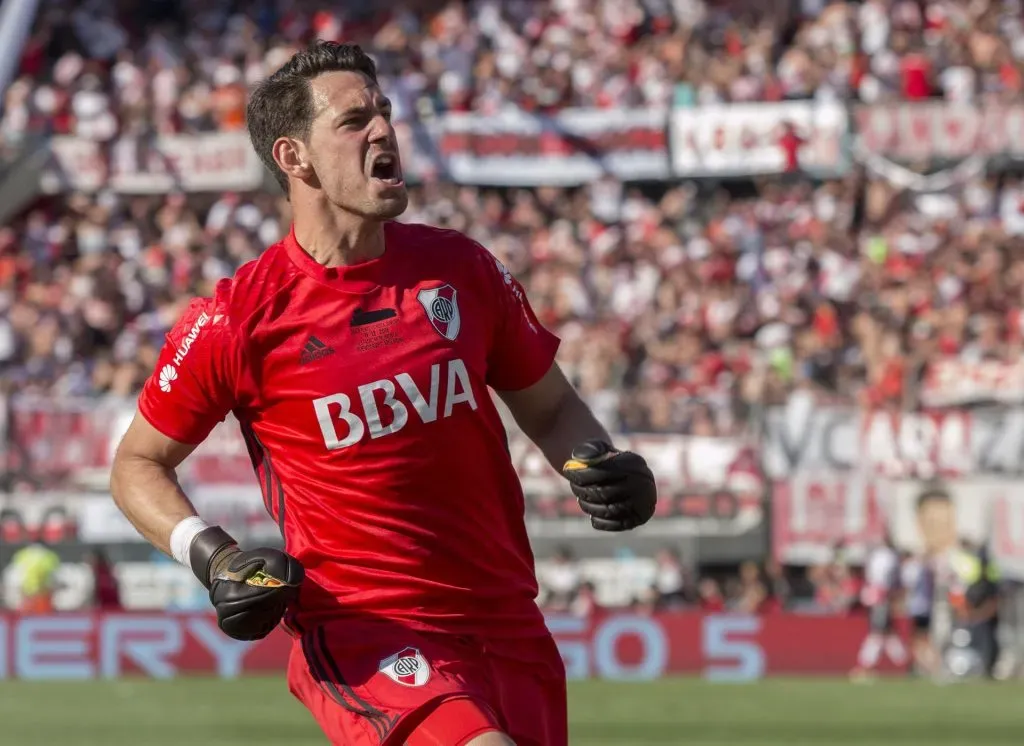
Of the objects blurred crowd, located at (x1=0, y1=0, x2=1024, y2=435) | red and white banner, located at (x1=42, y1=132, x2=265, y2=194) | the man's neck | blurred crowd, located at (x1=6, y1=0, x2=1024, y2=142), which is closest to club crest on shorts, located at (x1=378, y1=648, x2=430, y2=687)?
the man's neck

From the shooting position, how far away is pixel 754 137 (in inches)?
1091

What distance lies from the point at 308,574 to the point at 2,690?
14404 millimetres

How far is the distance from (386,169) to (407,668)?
1.28 m

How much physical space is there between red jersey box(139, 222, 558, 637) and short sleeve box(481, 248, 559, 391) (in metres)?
0.18

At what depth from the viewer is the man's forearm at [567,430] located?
553 cm

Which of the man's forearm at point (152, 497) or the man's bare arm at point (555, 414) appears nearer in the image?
the man's forearm at point (152, 497)

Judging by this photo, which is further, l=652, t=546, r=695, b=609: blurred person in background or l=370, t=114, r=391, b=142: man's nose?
l=652, t=546, r=695, b=609: blurred person in background

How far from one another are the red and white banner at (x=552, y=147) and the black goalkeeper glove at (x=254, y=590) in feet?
77.6

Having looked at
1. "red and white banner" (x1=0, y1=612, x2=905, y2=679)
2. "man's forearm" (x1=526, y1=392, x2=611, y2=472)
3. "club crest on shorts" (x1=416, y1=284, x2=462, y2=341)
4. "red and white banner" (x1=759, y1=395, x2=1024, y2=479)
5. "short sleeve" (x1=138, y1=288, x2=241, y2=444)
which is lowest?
"red and white banner" (x1=0, y1=612, x2=905, y2=679)

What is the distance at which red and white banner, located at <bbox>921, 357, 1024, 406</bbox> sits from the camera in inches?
832

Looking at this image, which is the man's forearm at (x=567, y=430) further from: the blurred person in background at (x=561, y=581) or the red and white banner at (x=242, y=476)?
the blurred person in background at (x=561, y=581)

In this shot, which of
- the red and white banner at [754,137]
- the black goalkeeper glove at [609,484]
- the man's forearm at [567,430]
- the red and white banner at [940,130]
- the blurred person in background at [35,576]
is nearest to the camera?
the black goalkeeper glove at [609,484]

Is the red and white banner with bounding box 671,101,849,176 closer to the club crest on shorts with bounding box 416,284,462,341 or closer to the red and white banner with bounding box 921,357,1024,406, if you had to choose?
the red and white banner with bounding box 921,357,1024,406

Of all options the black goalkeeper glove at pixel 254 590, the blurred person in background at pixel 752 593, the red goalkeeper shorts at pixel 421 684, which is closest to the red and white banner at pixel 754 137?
the blurred person in background at pixel 752 593
